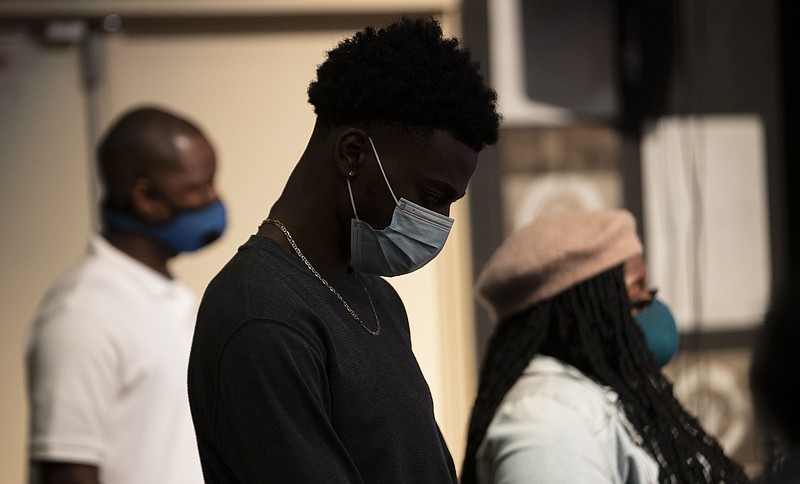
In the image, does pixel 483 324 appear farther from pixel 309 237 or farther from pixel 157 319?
pixel 309 237

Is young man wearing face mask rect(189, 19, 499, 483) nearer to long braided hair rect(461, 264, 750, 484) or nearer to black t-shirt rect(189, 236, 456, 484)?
black t-shirt rect(189, 236, 456, 484)

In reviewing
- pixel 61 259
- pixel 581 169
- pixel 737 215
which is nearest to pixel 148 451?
pixel 61 259

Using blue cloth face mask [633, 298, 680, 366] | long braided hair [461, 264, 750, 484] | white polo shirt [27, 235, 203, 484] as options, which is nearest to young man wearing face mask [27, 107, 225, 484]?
white polo shirt [27, 235, 203, 484]

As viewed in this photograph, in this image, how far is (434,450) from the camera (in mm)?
1733

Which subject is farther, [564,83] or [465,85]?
[564,83]

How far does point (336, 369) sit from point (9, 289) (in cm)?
291

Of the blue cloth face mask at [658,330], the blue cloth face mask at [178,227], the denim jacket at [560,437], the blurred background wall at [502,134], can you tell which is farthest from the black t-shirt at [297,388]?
the blurred background wall at [502,134]

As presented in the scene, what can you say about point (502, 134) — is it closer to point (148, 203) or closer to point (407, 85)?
point (148, 203)

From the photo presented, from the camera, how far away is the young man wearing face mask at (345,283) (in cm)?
153

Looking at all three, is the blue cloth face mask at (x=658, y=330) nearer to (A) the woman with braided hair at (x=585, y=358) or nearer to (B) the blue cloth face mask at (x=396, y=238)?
(A) the woman with braided hair at (x=585, y=358)

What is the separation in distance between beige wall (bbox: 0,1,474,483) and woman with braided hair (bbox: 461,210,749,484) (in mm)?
1873

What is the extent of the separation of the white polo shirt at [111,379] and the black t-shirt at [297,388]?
1365 mm

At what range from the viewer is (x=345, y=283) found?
176cm

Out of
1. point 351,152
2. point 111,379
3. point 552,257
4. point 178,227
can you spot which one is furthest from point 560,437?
point 178,227
